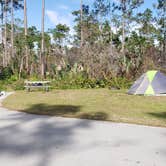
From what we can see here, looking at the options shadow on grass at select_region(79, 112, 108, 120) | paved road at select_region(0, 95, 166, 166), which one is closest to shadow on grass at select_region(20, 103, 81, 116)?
shadow on grass at select_region(79, 112, 108, 120)

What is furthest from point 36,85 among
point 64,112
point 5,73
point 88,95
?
point 64,112

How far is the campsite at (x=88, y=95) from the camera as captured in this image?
4.08m

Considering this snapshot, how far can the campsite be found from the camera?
408cm

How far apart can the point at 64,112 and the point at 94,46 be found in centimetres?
1233

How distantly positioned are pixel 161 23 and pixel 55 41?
11538 mm

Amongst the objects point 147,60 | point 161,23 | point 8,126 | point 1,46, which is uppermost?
point 161,23

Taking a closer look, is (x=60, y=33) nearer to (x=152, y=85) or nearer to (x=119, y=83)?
(x=119, y=83)

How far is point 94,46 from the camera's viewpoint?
19.4 metres

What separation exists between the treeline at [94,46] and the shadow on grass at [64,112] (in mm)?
7511

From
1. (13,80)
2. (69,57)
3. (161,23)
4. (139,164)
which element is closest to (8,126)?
(139,164)

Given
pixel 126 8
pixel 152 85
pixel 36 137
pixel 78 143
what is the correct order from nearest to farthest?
pixel 78 143 < pixel 36 137 < pixel 152 85 < pixel 126 8

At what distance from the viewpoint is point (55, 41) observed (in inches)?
1123

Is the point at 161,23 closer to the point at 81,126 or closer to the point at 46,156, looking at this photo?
the point at 81,126

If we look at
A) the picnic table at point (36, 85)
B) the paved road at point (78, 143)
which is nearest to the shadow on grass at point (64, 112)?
the paved road at point (78, 143)
